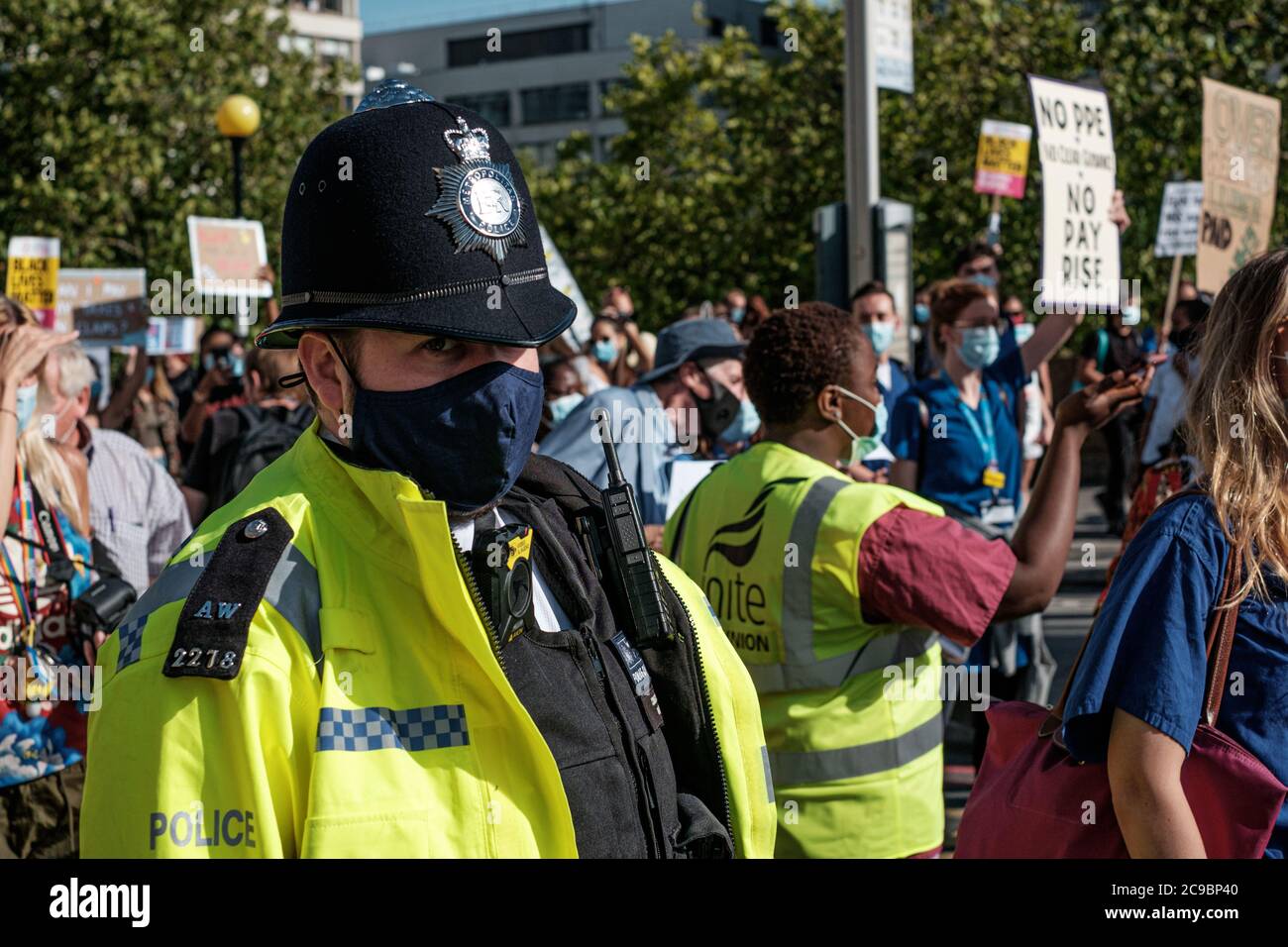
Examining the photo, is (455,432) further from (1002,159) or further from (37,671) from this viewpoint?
(1002,159)

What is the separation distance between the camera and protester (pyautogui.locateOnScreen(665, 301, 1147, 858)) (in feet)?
12.2

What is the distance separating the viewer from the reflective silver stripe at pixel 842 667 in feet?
12.7

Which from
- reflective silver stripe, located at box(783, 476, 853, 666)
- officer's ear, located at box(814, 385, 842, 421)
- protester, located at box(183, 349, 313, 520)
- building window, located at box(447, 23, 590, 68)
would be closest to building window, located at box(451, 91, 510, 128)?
building window, located at box(447, 23, 590, 68)

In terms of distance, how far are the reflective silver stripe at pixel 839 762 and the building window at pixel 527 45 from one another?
77914 mm

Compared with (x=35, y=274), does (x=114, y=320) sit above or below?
below

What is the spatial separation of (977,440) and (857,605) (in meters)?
3.44

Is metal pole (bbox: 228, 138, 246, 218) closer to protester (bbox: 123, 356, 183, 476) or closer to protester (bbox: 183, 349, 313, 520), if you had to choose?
protester (bbox: 123, 356, 183, 476)

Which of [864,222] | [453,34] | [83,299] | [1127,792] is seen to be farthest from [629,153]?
[453,34]

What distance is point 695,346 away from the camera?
6.50 meters

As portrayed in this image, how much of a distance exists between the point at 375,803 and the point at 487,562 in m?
0.35

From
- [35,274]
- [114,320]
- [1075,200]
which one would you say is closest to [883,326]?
[1075,200]

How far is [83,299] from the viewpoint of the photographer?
1353 centimetres

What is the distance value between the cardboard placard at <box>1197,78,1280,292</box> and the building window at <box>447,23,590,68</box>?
72.7 metres
